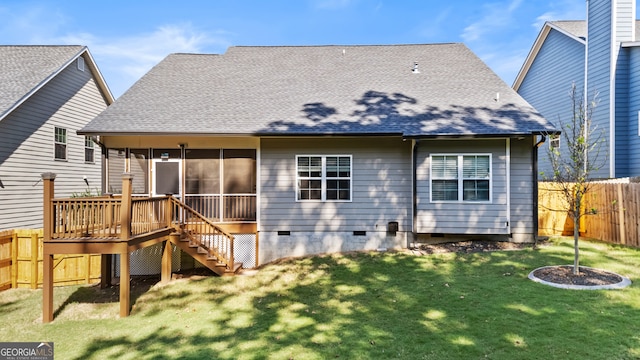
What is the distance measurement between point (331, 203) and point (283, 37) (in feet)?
57.0

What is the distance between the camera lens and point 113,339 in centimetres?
573

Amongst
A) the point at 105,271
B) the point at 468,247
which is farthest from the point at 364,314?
the point at 105,271

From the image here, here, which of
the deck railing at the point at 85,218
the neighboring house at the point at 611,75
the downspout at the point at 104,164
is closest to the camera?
the deck railing at the point at 85,218

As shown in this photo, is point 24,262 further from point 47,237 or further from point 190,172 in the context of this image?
point 190,172

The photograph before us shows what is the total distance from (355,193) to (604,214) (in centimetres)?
748

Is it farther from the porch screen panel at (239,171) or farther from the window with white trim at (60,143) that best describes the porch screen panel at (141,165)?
the window with white trim at (60,143)

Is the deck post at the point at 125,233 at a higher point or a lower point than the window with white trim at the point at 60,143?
lower

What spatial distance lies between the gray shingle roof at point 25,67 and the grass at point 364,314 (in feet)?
22.2

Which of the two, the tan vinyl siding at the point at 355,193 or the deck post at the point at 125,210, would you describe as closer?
the deck post at the point at 125,210

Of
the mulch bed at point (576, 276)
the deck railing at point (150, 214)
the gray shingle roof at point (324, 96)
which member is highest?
the gray shingle roof at point (324, 96)

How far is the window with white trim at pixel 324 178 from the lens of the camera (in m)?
10.1

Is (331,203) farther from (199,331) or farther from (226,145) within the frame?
(199,331)

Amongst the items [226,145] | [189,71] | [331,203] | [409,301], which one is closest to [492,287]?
[409,301]

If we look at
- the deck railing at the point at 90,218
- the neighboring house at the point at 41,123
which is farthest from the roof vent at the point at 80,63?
the deck railing at the point at 90,218
